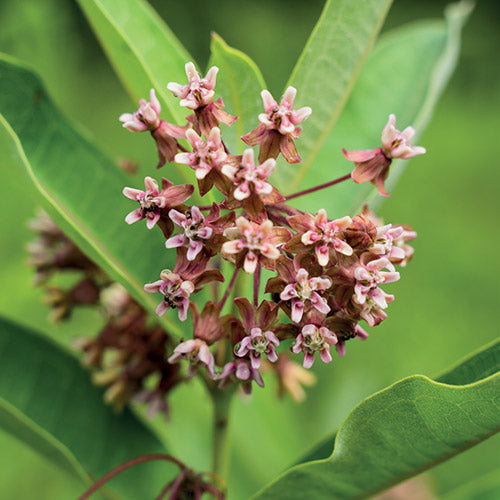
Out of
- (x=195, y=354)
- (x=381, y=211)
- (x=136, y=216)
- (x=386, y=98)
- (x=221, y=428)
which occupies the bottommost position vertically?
(x=381, y=211)

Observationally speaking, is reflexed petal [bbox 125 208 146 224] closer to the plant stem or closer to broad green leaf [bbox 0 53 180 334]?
broad green leaf [bbox 0 53 180 334]

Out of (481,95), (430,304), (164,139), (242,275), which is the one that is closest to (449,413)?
(242,275)

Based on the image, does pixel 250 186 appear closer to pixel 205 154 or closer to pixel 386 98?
pixel 205 154

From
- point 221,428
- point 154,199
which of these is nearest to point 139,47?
point 154,199

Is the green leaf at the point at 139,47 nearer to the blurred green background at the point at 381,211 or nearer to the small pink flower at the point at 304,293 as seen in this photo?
the small pink flower at the point at 304,293

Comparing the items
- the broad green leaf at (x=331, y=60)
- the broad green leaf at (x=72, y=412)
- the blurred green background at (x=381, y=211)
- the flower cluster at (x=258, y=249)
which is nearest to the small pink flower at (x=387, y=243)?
the flower cluster at (x=258, y=249)

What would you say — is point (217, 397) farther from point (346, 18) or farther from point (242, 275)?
point (346, 18)
